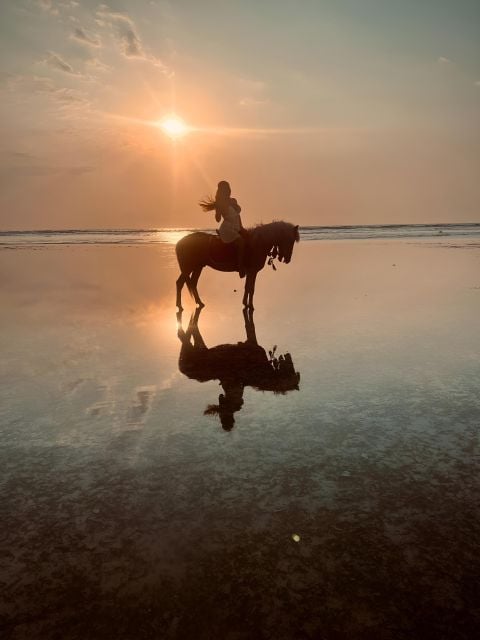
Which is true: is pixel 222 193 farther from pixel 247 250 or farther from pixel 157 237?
pixel 157 237

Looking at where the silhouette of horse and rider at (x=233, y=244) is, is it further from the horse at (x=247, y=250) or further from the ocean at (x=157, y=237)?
the ocean at (x=157, y=237)

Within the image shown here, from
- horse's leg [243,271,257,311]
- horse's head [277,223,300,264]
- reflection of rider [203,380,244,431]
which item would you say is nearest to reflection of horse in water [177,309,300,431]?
reflection of rider [203,380,244,431]

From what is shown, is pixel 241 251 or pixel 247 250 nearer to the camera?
pixel 241 251

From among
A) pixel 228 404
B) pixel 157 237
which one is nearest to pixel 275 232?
pixel 228 404

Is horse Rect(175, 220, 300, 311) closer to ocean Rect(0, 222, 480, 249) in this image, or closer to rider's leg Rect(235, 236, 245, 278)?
rider's leg Rect(235, 236, 245, 278)

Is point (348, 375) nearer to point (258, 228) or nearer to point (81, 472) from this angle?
point (81, 472)

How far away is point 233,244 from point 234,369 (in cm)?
531

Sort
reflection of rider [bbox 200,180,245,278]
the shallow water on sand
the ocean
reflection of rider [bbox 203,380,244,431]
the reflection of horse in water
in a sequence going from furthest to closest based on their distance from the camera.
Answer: the ocean
reflection of rider [bbox 200,180,245,278]
the reflection of horse in water
reflection of rider [bbox 203,380,244,431]
the shallow water on sand

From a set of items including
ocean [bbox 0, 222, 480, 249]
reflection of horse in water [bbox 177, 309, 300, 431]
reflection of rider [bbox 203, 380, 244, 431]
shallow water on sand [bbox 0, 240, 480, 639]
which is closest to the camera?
shallow water on sand [bbox 0, 240, 480, 639]

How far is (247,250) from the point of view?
1127 cm

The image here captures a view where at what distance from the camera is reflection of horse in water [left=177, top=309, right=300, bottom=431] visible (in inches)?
211

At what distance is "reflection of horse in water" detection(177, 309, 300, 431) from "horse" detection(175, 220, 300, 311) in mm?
3241

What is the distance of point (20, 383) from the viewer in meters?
6.03

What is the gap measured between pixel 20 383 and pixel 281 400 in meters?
3.39
